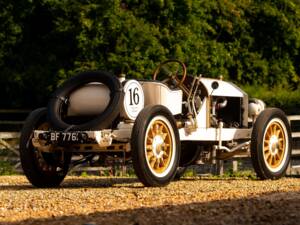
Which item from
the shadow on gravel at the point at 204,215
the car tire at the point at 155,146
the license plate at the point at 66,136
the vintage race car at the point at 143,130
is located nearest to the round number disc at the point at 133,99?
the vintage race car at the point at 143,130

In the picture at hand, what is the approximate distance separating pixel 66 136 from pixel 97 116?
503 millimetres

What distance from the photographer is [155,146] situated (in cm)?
1291

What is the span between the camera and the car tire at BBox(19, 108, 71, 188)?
13.5m

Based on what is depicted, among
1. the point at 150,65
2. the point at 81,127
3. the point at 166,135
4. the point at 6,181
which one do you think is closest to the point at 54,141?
the point at 81,127

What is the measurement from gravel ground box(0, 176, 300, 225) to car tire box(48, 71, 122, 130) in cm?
81

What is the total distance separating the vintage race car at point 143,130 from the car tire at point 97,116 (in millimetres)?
12

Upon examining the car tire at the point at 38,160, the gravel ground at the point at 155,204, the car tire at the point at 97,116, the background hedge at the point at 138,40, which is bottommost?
the gravel ground at the point at 155,204

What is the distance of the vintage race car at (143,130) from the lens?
501 inches

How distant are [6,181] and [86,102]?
3064 mm

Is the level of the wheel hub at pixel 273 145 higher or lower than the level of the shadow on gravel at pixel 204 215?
higher

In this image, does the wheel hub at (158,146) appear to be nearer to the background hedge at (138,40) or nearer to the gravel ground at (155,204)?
the gravel ground at (155,204)

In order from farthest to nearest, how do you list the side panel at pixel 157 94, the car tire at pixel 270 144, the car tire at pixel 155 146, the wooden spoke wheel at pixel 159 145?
the car tire at pixel 270 144
the side panel at pixel 157 94
the wooden spoke wheel at pixel 159 145
the car tire at pixel 155 146

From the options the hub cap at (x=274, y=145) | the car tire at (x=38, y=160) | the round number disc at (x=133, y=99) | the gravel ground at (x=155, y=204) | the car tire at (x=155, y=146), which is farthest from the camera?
the hub cap at (x=274, y=145)

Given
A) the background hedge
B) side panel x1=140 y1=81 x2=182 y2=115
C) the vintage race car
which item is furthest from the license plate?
the background hedge
